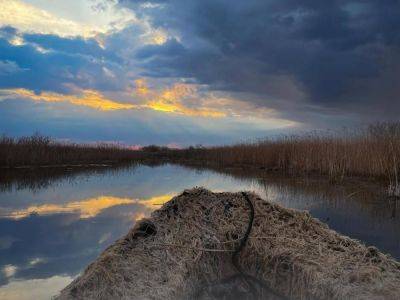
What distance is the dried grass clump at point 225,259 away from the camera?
3182 millimetres

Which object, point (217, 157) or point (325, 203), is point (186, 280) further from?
point (217, 157)

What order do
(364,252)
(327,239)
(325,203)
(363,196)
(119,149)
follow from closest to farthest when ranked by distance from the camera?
(364,252) → (327,239) → (325,203) → (363,196) → (119,149)

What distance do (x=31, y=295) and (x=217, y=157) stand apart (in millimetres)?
28800

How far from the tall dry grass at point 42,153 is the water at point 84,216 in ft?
18.1

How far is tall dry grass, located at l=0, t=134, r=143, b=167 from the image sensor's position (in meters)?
20.6

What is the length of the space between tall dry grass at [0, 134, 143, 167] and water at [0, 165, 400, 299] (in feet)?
18.1

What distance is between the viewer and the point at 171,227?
160 inches

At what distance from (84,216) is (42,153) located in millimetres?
15026

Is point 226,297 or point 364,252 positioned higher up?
point 364,252

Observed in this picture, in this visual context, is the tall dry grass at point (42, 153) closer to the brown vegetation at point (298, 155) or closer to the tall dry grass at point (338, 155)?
the brown vegetation at point (298, 155)

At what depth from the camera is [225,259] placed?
3969 mm

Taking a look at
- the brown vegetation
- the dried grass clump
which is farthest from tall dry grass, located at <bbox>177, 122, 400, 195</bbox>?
the dried grass clump

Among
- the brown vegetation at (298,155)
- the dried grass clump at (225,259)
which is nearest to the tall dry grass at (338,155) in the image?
the brown vegetation at (298,155)

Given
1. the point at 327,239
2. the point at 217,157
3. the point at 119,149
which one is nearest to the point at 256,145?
the point at 217,157
